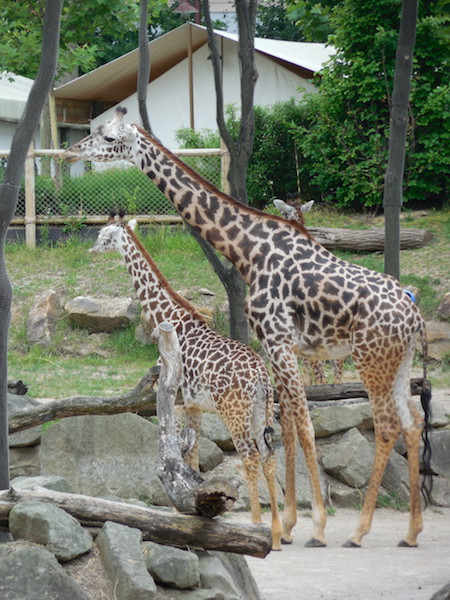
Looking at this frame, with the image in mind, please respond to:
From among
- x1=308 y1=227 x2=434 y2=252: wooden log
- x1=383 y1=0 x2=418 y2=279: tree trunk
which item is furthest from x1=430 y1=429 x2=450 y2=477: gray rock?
x1=308 y1=227 x2=434 y2=252: wooden log

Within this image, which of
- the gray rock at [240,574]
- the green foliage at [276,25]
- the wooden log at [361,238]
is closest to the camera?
the gray rock at [240,574]

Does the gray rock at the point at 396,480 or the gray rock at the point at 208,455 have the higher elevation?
the gray rock at the point at 208,455

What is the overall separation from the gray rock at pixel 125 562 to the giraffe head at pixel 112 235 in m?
2.75

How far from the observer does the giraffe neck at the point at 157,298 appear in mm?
6977

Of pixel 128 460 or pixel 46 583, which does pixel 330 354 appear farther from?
pixel 46 583

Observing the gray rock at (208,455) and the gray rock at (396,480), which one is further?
the gray rock at (396,480)

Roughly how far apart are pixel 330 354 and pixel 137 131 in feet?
7.12

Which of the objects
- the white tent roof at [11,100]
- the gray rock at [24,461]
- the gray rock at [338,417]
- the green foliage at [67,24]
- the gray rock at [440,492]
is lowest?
the gray rock at [440,492]

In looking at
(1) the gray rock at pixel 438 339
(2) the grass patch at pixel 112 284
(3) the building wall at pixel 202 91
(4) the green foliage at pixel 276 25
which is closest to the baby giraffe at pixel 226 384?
(2) the grass patch at pixel 112 284

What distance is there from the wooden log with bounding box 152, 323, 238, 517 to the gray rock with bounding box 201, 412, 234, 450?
269 cm

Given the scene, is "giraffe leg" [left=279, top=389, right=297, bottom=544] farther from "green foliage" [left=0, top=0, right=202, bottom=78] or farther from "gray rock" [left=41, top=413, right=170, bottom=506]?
"green foliage" [left=0, top=0, right=202, bottom=78]

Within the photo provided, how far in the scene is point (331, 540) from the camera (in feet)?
22.7

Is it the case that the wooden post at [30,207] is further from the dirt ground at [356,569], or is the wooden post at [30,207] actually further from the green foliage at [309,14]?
the dirt ground at [356,569]

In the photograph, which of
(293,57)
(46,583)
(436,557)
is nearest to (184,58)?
(293,57)
